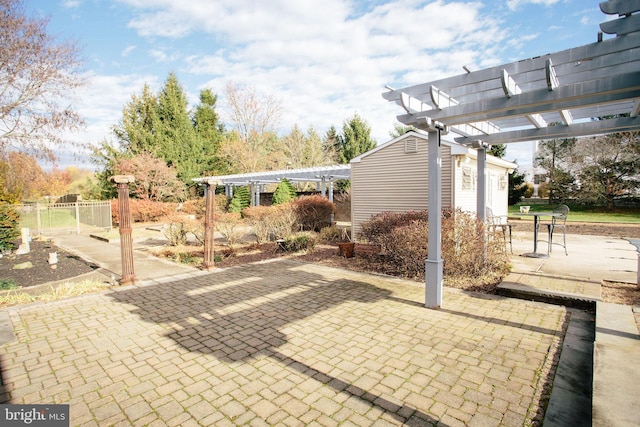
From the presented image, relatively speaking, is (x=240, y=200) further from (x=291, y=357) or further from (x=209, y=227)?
(x=291, y=357)

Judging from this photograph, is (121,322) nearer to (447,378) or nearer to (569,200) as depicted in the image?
(447,378)

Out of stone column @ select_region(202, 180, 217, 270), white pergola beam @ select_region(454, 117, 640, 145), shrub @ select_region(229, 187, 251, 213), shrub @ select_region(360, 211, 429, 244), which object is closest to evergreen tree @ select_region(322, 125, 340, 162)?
shrub @ select_region(229, 187, 251, 213)

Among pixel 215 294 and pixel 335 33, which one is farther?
pixel 335 33

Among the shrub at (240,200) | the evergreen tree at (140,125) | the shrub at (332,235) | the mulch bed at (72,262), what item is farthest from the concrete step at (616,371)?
the evergreen tree at (140,125)

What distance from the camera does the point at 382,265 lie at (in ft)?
24.8

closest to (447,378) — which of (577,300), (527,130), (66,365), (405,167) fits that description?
(577,300)

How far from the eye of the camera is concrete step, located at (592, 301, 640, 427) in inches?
80.3

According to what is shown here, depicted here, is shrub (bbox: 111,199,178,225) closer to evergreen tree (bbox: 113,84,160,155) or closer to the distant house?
evergreen tree (bbox: 113,84,160,155)

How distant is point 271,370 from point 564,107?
14.7 ft

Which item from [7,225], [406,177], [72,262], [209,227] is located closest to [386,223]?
[406,177]

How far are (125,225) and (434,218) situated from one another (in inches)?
227

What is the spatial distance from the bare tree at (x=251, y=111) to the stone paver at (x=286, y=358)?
26.1 meters

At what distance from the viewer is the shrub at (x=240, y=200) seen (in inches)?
876

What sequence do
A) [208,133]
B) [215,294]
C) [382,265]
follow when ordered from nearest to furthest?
[215,294] < [382,265] < [208,133]
